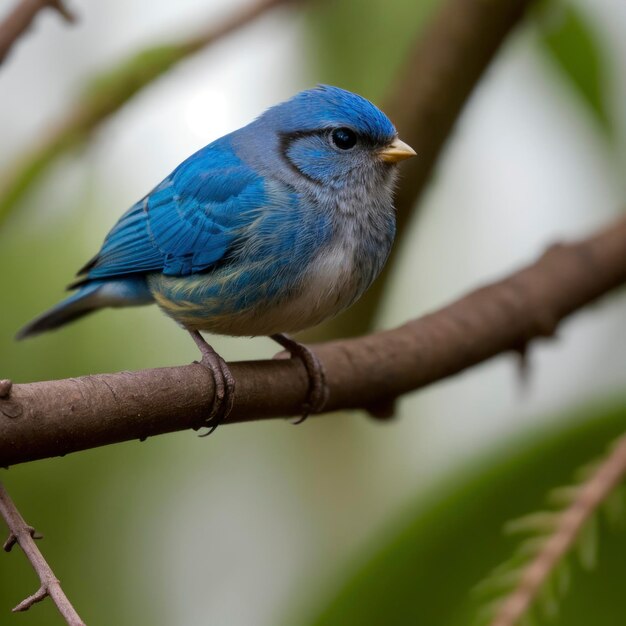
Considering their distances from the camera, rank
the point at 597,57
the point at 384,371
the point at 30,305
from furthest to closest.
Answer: the point at 597,57
the point at 30,305
the point at 384,371

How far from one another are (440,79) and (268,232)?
117 cm

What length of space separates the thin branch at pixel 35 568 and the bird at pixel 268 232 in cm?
97

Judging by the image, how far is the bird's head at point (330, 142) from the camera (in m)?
2.44

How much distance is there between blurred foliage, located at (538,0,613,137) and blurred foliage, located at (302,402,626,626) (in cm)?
142

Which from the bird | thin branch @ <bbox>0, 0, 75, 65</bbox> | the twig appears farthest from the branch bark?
thin branch @ <bbox>0, 0, 75, 65</bbox>

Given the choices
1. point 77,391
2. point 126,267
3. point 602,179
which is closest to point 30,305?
point 126,267

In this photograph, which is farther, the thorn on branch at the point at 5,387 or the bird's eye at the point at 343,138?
the bird's eye at the point at 343,138

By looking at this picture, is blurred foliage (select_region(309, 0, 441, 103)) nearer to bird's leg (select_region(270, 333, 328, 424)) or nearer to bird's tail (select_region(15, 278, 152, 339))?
bird's tail (select_region(15, 278, 152, 339))

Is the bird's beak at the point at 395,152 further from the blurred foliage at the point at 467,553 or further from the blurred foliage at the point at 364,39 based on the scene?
the blurred foliage at the point at 364,39

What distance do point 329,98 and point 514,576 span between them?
1299 mm

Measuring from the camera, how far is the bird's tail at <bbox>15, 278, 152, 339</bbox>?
262 centimetres

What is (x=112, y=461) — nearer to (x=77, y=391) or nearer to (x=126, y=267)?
(x=126, y=267)

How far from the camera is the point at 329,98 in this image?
7.91 feet

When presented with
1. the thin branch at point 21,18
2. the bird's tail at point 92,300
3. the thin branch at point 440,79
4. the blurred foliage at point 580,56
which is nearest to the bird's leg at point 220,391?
the bird's tail at point 92,300
